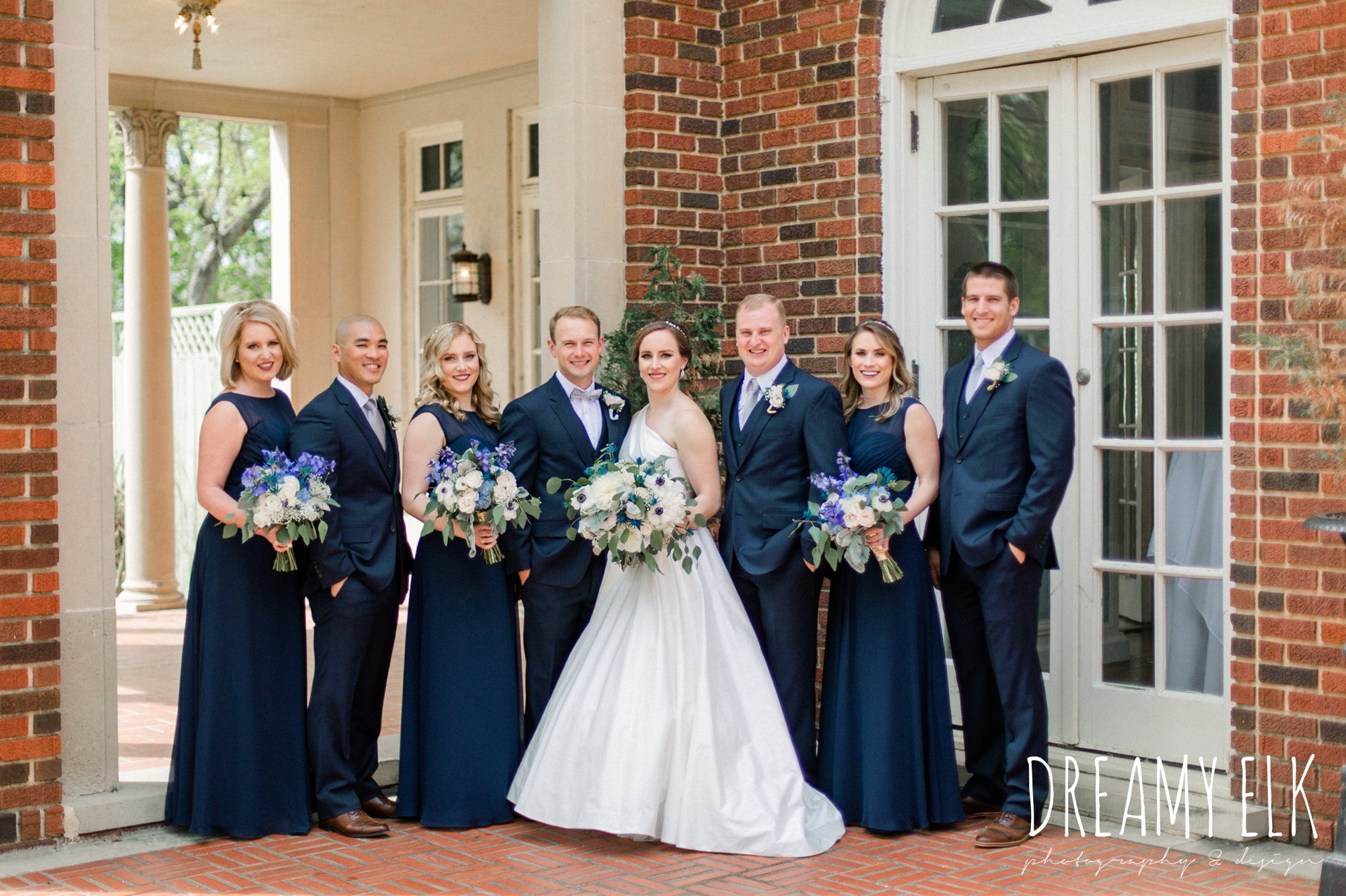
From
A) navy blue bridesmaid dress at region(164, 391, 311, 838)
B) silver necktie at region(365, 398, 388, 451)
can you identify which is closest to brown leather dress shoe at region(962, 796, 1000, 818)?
navy blue bridesmaid dress at region(164, 391, 311, 838)

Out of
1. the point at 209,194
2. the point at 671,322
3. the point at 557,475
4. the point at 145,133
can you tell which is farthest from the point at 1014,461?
the point at 209,194

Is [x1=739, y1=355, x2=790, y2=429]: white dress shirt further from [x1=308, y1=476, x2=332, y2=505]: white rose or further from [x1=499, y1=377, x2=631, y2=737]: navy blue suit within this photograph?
[x1=308, y1=476, x2=332, y2=505]: white rose

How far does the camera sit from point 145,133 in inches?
450

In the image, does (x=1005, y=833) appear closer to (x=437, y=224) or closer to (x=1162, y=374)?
(x=1162, y=374)

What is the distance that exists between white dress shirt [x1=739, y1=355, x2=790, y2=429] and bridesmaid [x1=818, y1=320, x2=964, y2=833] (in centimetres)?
27

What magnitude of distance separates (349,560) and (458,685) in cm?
64

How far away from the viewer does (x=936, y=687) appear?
5516 millimetres

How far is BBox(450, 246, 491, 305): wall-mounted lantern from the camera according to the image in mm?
11039

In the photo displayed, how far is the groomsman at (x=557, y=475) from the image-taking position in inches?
221

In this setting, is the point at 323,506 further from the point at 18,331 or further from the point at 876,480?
the point at 876,480

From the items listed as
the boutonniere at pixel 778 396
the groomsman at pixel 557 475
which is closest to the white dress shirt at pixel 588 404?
the groomsman at pixel 557 475

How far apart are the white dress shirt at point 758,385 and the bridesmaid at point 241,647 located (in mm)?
1681

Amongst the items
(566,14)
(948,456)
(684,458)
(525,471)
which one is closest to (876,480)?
(948,456)

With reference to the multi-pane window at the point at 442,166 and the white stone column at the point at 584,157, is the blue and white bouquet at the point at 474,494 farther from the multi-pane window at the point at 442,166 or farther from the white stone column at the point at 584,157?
the multi-pane window at the point at 442,166
